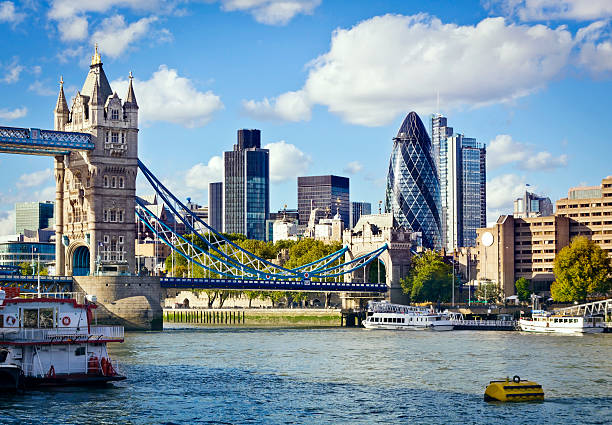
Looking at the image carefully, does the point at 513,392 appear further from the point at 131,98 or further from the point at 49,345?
the point at 131,98

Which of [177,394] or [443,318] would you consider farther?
[443,318]

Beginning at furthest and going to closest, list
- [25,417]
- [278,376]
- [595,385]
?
[278,376] < [595,385] < [25,417]

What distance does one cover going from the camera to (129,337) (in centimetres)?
10062

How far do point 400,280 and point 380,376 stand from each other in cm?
8950

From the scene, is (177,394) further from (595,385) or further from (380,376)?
(595,385)

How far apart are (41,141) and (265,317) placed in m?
40.5

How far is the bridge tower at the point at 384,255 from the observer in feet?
502

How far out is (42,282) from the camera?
4486 inches

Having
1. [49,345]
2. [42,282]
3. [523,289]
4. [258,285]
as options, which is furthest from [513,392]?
[523,289]

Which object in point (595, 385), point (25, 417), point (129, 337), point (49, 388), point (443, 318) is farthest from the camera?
point (443, 318)

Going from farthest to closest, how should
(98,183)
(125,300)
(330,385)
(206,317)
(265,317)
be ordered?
(206,317), (265,317), (98,183), (125,300), (330,385)

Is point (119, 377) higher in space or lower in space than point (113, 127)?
lower

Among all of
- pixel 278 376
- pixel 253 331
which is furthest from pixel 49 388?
pixel 253 331

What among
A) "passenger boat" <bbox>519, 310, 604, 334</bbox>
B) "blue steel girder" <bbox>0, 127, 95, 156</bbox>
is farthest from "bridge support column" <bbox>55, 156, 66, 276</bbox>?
"passenger boat" <bbox>519, 310, 604, 334</bbox>
